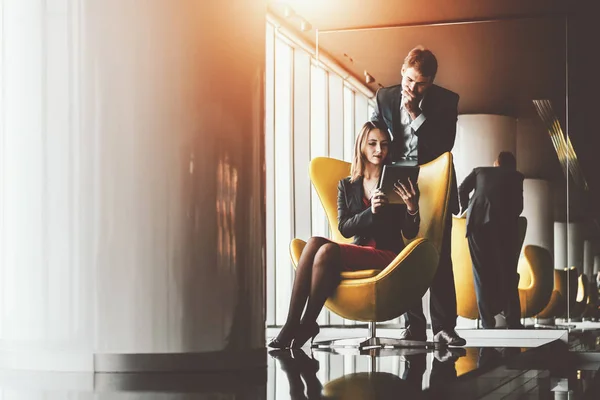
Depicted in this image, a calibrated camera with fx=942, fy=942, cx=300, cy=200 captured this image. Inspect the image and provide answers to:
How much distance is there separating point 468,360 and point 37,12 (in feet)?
6.95

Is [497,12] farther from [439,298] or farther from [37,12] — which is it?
[37,12]

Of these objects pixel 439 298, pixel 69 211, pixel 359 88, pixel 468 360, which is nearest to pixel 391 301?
pixel 439 298

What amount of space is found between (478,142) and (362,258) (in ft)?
11.6

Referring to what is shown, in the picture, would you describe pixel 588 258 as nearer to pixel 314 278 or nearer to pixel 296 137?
pixel 296 137

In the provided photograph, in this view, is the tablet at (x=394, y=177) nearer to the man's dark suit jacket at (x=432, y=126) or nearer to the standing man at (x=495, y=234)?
the man's dark suit jacket at (x=432, y=126)

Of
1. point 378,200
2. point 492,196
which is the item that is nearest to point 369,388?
point 378,200

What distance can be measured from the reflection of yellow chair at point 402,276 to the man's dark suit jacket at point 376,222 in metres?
0.12

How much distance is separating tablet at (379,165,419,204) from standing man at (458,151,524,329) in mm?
3029

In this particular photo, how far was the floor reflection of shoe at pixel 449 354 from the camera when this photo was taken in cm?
394

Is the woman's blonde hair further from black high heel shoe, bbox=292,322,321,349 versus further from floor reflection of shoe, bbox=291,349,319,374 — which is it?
→ floor reflection of shoe, bbox=291,349,319,374

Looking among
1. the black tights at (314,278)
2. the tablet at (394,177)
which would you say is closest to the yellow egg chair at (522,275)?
the tablet at (394,177)

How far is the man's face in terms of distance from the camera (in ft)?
17.1

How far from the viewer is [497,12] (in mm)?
8820

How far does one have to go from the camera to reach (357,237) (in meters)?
5.03
